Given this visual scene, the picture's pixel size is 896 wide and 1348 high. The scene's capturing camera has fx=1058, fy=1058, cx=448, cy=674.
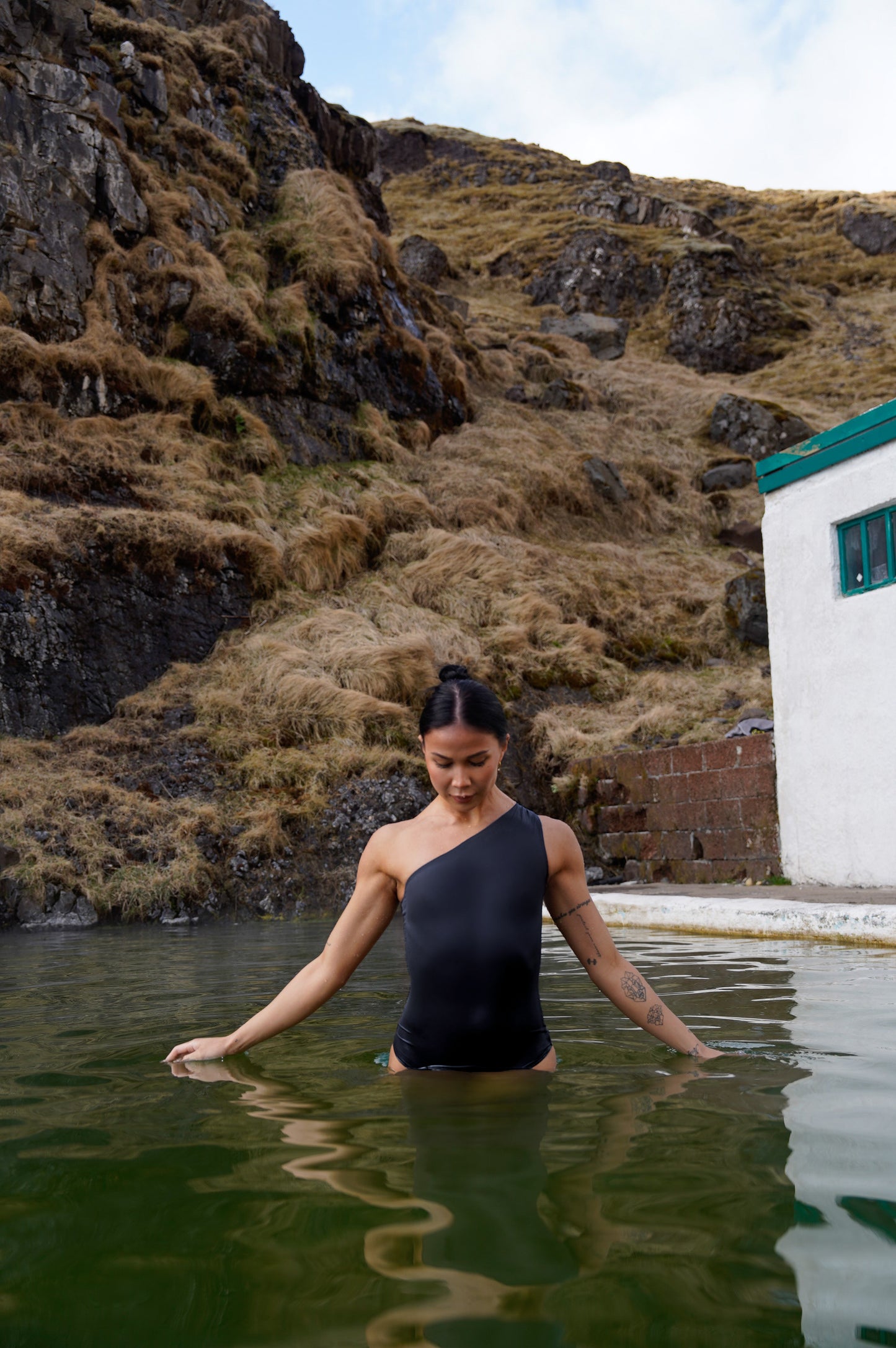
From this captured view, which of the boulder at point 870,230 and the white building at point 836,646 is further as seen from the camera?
the boulder at point 870,230

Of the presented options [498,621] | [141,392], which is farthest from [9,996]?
[141,392]

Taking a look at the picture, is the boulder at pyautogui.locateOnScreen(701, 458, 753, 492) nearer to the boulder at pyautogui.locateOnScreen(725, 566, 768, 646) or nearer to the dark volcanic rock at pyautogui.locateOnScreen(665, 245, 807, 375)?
the boulder at pyautogui.locateOnScreen(725, 566, 768, 646)

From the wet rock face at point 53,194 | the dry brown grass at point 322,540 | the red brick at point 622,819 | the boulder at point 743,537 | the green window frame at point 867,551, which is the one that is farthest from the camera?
the boulder at point 743,537

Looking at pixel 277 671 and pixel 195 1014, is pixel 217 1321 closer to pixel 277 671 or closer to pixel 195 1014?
pixel 195 1014

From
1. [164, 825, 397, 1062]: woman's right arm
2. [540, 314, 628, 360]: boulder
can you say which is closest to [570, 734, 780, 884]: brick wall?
[164, 825, 397, 1062]: woman's right arm

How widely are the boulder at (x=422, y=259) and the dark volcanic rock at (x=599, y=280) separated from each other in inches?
144

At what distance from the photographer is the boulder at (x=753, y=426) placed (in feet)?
86.5

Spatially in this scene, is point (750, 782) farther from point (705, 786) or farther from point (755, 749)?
point (705, 786)

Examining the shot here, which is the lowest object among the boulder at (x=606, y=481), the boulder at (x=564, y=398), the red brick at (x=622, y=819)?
the red brick at (x=622, y=819)

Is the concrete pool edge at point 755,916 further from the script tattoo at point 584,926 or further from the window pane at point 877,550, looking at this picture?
the script tattoo at point 584,926

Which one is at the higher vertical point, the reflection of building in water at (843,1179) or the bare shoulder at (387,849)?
the bare shoulder at (387,849)

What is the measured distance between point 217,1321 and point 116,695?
42.8 feet

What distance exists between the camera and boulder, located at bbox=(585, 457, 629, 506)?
22.8m

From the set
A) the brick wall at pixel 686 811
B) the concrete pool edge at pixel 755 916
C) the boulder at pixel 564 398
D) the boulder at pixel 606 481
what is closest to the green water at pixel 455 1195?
the concrete pool edge at pixel 755 916
